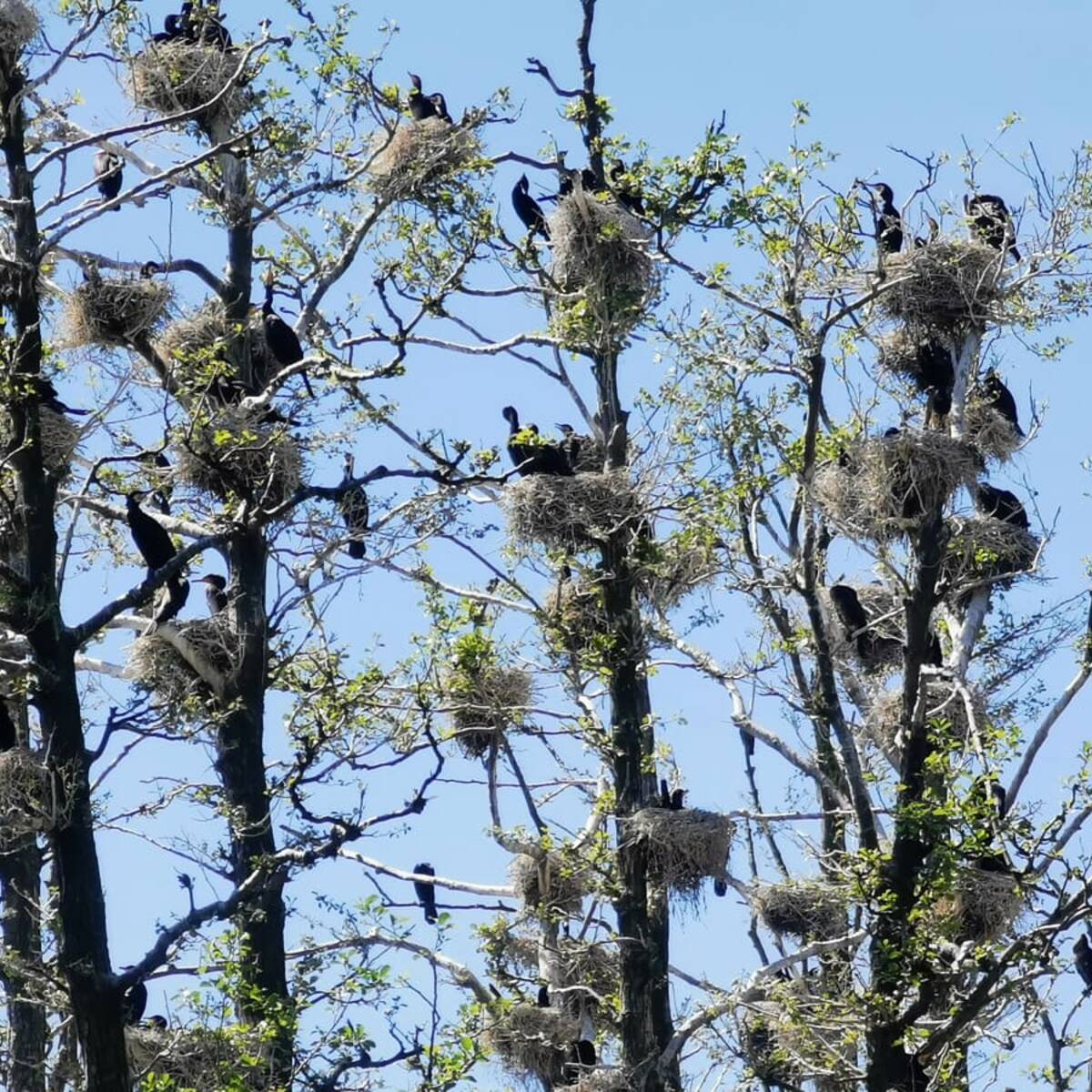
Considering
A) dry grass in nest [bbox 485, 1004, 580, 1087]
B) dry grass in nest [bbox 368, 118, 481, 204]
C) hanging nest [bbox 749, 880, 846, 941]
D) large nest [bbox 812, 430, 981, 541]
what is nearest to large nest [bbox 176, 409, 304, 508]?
dry grass in nest [bbox 368, 118, 481, 204]

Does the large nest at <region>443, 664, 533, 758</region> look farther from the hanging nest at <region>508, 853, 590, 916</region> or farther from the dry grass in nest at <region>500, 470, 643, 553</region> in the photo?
the dry grass in nest at <region>500, 470, 643, 553</region>

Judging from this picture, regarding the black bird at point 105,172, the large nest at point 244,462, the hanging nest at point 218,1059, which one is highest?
the black bird at point 105,172

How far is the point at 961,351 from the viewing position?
68.7 feet

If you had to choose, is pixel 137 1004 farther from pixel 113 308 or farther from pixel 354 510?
pixel 113 308

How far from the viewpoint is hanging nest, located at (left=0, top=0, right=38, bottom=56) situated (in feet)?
66.0

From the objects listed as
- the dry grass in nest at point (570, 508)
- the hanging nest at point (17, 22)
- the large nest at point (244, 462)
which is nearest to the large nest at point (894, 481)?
the dry grass in nest at point (570, 508)

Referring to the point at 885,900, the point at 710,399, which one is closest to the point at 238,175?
the point at 710,399

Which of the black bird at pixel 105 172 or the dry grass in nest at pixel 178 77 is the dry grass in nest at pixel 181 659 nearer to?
the dry grass in nest at pixel 178 77

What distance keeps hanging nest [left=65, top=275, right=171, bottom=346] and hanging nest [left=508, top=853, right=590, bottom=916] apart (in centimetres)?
544

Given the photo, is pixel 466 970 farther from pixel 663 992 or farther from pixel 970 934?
pixel 970 934

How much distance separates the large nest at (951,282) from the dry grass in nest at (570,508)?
2.78m

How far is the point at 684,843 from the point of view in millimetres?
21703

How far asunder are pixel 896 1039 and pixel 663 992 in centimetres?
424

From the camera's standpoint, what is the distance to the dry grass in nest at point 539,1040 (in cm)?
2359
